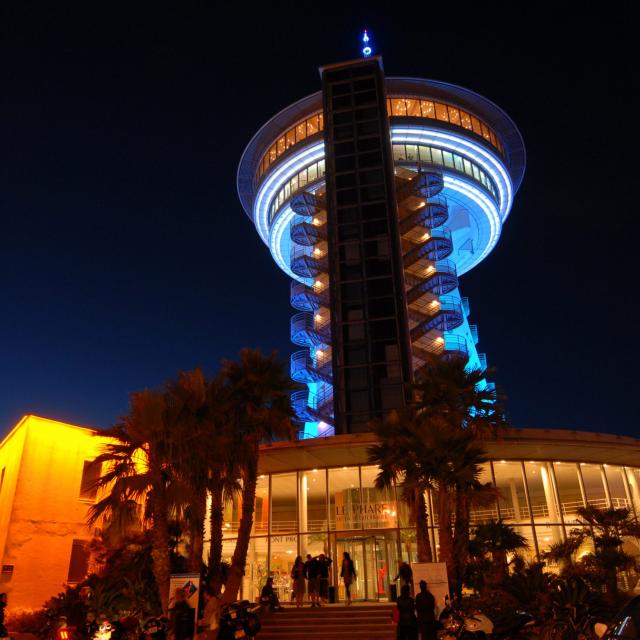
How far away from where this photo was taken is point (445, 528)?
1909cm

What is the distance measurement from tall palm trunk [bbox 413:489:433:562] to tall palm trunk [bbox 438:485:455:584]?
576 millimetres

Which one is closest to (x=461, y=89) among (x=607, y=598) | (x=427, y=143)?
(x=427, y=143)

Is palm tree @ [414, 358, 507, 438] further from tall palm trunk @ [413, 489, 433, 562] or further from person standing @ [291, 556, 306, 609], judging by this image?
person standing @ [291, 556, 306, 609]

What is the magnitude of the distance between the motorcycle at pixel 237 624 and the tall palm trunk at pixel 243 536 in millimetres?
2666

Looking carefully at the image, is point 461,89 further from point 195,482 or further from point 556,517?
point 195,482

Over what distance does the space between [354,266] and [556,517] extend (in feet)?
86.3

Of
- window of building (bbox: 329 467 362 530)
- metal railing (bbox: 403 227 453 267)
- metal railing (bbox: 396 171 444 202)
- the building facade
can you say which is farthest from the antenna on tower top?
the building facade

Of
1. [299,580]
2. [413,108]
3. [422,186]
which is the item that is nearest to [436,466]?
[299,580]

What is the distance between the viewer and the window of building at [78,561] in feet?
78.6

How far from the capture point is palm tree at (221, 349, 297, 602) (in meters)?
21.0

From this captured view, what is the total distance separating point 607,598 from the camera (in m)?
14.4

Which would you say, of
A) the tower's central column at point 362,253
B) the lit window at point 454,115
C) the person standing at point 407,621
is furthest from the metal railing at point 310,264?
the person standing at point 407,621

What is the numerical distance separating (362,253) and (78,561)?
100ft

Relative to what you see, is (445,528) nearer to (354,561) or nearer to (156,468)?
(354,561)
